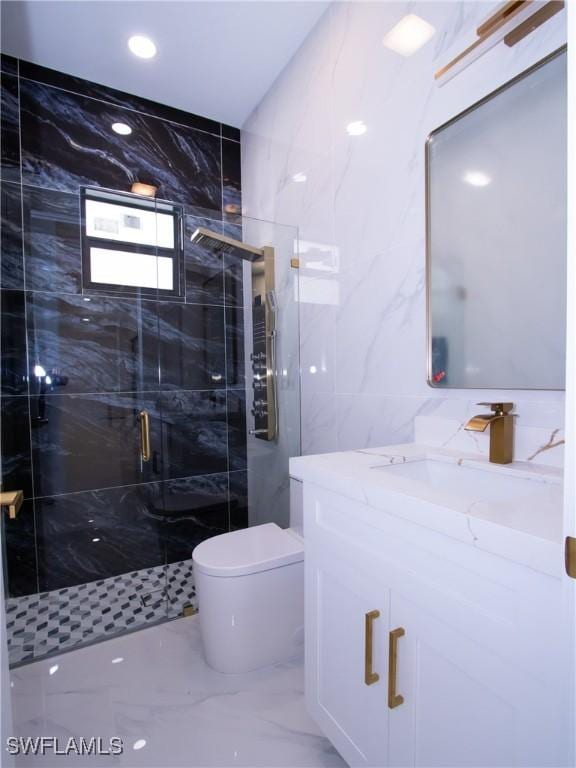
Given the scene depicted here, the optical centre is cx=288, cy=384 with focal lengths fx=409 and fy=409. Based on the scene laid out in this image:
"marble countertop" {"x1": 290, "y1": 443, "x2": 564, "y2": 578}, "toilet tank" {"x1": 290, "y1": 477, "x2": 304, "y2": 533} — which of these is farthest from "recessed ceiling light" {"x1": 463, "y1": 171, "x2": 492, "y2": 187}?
"toilet tank" {"x1": 290, "y1": 477, "x2": 304, "y2": 533}

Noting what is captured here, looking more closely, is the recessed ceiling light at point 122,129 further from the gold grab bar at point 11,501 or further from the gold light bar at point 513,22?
the gold grab bar at point 11,501

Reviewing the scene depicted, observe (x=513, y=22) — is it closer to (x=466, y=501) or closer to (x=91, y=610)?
(x=466, y=501)

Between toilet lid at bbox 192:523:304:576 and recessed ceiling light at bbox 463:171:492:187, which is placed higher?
recessed ceiling light at bbox 463:171:492:187

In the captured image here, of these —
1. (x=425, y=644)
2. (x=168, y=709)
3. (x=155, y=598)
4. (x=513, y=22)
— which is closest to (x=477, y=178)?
(x=513, y=22)

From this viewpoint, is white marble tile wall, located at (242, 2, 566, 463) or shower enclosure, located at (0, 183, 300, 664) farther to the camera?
shower enclosure, located at (0, 183, 300, 664)

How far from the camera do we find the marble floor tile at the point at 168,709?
1.28 metres

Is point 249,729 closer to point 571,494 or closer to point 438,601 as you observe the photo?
point 438,601

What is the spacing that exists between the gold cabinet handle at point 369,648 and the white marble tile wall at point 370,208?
23.2 inches

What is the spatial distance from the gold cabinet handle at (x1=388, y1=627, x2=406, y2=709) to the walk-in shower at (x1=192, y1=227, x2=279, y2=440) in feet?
4.86

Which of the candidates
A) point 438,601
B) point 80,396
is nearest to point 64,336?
point 80,396

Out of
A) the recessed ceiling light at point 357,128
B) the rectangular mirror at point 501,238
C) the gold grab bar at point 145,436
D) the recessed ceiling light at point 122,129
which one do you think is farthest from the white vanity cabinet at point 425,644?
the recessed ceiling light at point 122,129

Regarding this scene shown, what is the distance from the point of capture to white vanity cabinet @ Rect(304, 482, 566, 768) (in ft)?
2.02

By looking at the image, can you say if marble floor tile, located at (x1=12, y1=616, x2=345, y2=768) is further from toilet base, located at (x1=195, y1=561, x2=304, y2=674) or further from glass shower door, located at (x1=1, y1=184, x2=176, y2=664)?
glass shower door, located at (x1=1, y1=184, x2=176, y2=664)

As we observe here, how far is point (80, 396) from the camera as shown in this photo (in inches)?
90.3
